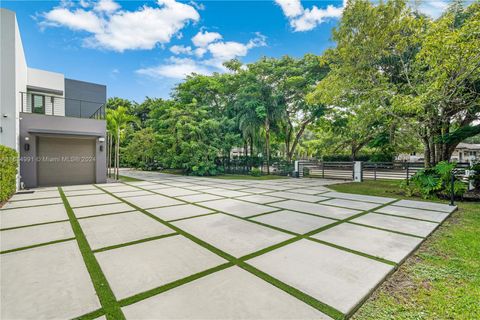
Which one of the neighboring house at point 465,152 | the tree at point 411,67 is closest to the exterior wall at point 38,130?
the tree at point 411,67

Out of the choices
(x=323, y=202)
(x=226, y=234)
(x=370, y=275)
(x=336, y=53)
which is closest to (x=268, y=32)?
(x=336, y=53)

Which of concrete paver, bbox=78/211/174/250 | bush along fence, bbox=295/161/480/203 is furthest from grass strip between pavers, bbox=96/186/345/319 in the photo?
bush along fence, bbox=295/161/480/203

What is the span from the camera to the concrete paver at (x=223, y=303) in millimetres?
1719

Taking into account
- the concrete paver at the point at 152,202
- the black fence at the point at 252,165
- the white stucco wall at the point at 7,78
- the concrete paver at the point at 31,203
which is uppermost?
the white stucco wall at the point at 7,78

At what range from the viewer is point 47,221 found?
4312mm

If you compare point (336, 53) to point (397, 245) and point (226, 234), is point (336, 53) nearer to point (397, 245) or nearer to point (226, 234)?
point (397, 245)

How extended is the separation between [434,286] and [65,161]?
13.3 m

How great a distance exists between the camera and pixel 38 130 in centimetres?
908

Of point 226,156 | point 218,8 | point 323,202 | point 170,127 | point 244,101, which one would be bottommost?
point 323,202

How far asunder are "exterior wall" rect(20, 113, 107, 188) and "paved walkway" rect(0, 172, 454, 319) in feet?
16.8

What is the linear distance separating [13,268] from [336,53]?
978cm

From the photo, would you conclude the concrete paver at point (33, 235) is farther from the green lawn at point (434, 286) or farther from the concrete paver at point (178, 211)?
the green lawn at point (434, 286)

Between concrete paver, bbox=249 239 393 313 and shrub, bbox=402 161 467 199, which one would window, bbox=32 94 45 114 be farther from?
shrub, bbox=402 161 467 199

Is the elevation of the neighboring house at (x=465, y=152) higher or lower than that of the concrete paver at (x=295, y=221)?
higher
